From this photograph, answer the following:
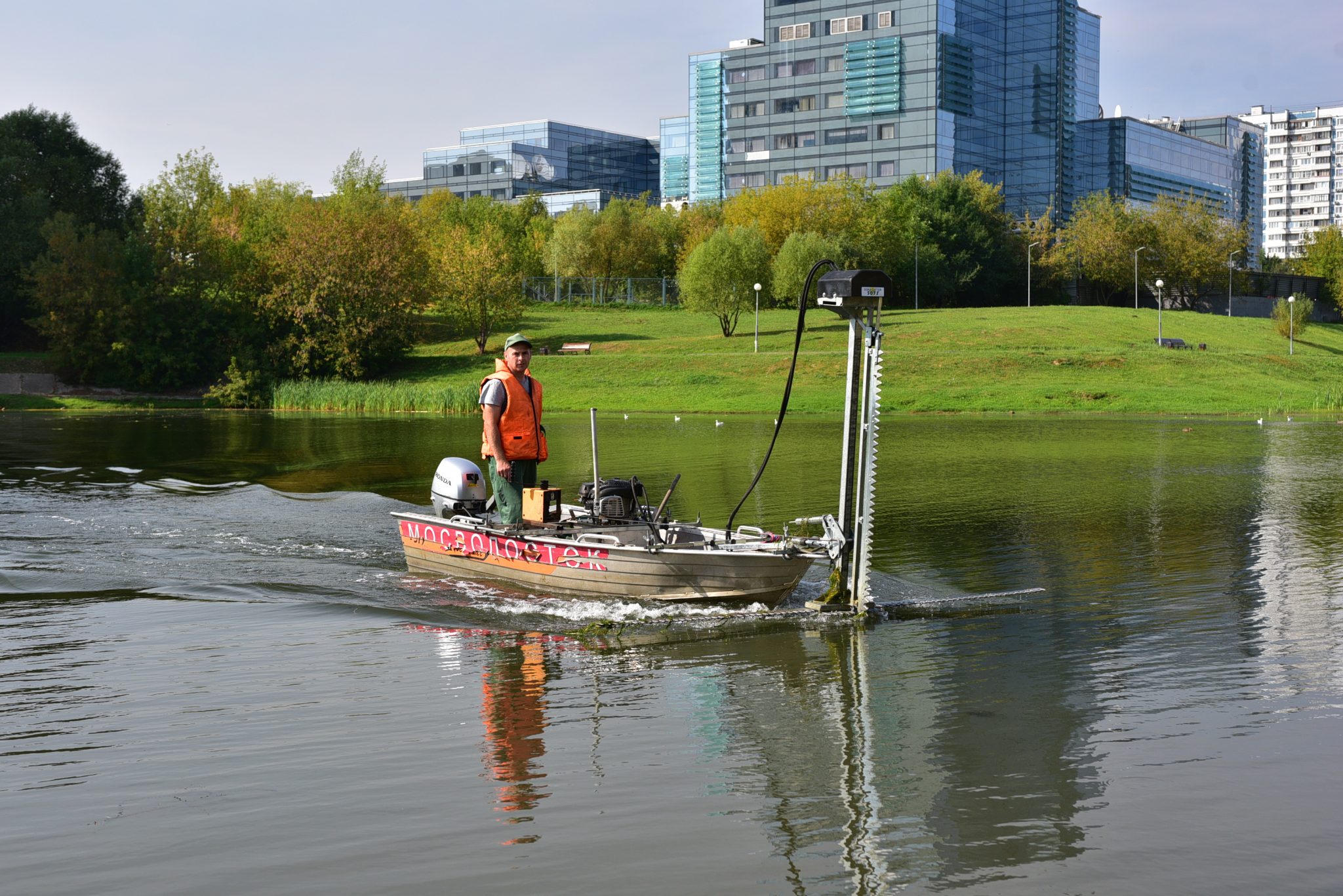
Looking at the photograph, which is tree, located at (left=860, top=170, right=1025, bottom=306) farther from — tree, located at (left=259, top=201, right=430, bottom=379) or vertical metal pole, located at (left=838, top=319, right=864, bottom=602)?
vertical metal pole, located at (left=838, top=319, right=864, bottom=602)

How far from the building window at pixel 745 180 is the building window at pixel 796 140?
323 centimetres

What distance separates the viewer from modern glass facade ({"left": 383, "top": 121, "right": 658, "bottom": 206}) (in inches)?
6019

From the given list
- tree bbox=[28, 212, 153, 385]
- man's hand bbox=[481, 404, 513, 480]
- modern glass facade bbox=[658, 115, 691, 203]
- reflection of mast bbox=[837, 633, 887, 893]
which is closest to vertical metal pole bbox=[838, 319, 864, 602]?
reflection of mast bbox=[837, 633, 887, 893]

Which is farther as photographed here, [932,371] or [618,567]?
[932,371]

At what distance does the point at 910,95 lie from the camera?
350 ft

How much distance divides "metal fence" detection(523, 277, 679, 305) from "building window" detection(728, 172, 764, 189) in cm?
2596

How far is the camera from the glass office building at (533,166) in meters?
153

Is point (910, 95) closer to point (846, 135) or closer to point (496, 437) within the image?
point (846, 135)

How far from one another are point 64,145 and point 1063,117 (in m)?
82.9

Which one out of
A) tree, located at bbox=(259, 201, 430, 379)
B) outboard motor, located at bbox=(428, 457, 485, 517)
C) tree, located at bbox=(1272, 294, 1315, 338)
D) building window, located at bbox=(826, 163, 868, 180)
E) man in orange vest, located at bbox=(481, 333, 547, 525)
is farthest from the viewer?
building window, located at bbox=(826, 163, 868, 180)

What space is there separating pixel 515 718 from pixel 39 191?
74.2 meters

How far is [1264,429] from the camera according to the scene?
39.9 metres

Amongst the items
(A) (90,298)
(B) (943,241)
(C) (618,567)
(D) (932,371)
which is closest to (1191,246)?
(B) (943,241)

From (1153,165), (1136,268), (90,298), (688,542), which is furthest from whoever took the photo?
(1153,165)
